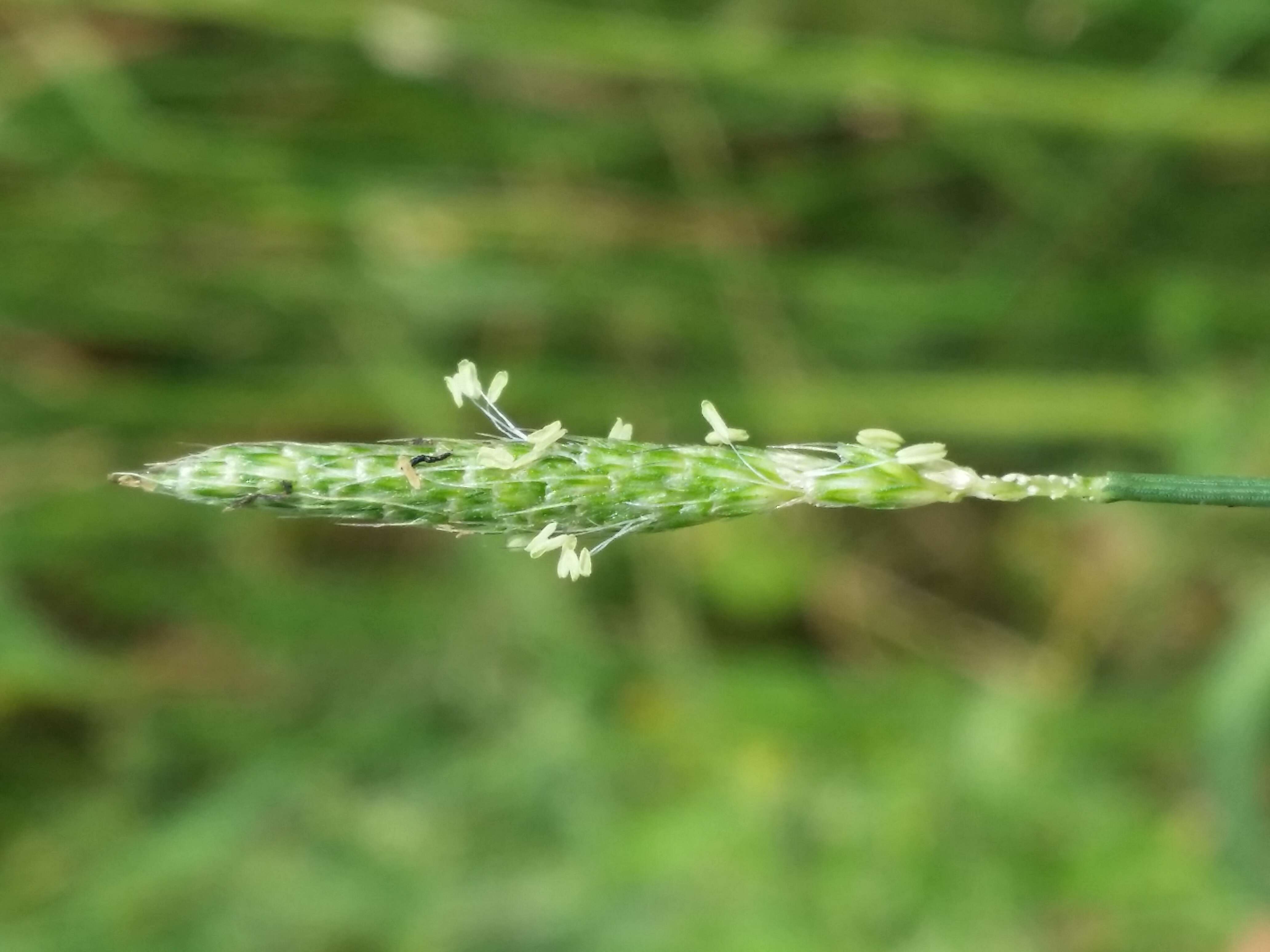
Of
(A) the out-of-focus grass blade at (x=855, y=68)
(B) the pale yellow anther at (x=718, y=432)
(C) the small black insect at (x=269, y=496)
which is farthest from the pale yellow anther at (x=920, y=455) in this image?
(A) the out-of-focus grass blade at (x=855, y=68)

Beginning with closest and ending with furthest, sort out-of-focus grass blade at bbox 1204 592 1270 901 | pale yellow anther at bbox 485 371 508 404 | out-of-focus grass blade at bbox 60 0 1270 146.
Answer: pale yellow anther at bbox 485 371 508 404 → out-of-focus grass blade at bbox 1204 592 1270 901 → out-of-focus grass blade at bbox 60 0 1270 146

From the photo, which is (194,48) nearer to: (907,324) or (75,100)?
(75,100)

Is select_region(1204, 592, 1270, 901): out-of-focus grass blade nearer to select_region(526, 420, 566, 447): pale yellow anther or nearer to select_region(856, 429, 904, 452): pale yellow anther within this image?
select_region(856, 429, 904, 452): pale yellow anther

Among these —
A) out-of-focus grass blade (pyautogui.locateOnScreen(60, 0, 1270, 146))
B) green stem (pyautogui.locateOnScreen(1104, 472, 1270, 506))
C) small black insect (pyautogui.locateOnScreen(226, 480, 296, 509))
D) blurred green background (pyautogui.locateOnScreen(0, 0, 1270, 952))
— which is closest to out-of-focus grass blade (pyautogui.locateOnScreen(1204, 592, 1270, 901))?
blurred green background (pyautogui.locateOnScreen(0, 0, 1270, 952))

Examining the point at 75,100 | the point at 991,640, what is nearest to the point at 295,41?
the point at 75,100

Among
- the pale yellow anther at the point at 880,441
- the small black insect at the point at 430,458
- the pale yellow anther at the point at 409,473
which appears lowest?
the pale yellow anther at the point at 409,473

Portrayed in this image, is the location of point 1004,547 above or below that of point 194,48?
below

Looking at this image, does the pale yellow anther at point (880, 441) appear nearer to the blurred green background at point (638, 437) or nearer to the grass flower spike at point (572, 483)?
the grass flower spike at point (572, 483)

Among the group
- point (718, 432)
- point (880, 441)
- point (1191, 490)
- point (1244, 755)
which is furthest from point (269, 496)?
point (1244, 755)
